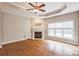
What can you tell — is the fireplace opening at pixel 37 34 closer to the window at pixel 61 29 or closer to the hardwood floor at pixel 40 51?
the window at pixel 61 29

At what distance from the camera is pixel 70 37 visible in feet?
22.1

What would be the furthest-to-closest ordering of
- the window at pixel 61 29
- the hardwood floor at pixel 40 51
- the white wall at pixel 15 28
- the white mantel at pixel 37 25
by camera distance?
the white mantel at pixel 37 25
the window at pixel 61 29
the white wall at pixel 15 28
the hardwood floor at pixel 40 51

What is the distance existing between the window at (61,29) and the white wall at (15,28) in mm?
2108

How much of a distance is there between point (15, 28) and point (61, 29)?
3665mm

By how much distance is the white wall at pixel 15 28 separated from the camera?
6285 mm

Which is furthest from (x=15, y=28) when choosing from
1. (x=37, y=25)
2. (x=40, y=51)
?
(x=40, y=51)

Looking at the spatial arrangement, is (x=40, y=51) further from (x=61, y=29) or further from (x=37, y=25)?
(x=37, y=25)

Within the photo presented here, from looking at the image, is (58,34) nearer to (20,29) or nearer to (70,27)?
(70,27)

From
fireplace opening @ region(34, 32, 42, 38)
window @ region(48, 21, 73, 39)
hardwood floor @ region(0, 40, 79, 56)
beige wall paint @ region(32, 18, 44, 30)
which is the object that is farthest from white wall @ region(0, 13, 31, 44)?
window @ region(48, 21, 73, 39)

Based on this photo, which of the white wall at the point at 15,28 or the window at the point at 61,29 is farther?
the window at the point at 61,29

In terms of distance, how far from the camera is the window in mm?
6845

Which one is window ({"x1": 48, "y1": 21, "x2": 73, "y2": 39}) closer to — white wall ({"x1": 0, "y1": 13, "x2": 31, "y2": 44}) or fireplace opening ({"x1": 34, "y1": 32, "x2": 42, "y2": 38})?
fireplace opening ({"x1": 34, "y1": 32, "x2": 42, "y2": 38})

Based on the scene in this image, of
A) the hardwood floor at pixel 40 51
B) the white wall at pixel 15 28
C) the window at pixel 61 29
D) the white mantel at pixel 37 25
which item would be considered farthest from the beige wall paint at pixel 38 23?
the hardwood floor at pixel 40 51

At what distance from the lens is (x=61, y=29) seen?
25.8 feet
